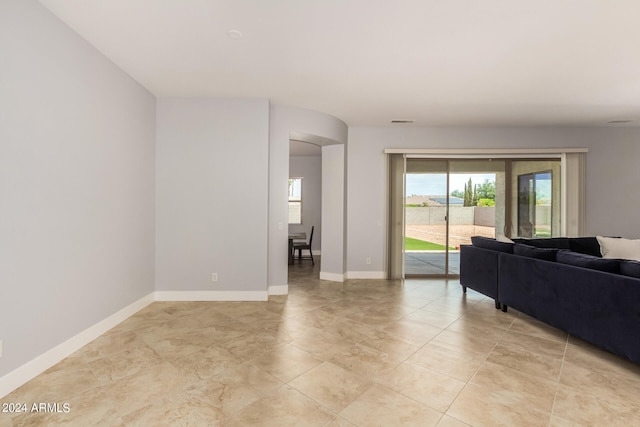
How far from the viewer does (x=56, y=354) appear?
2.37 meters

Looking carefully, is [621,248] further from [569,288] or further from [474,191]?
[474,191]

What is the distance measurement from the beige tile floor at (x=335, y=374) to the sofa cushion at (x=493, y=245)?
850 mm

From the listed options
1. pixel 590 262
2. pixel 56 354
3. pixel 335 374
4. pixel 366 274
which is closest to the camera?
pixel 335 374

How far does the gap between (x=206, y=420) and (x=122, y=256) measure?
2.36 meters

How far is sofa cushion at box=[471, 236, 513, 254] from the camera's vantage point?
375 centimetres

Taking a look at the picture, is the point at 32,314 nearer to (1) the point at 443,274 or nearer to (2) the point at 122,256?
(2) the point at 122,256

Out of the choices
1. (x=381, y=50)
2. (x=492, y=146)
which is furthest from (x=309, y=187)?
(x=381, y=50)

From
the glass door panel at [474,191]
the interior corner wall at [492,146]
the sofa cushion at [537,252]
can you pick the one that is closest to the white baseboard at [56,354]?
the interior corner wall at [492,146]

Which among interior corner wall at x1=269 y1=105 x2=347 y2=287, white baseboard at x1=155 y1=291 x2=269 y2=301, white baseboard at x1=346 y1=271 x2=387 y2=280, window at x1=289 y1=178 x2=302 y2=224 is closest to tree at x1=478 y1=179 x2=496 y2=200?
white baseboard at x1=346 y1=271 x2=387 y2=280

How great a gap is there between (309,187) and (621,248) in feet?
21.1

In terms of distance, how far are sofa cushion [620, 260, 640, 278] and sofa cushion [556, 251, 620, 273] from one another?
61 mm

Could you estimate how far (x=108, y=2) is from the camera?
2.14m

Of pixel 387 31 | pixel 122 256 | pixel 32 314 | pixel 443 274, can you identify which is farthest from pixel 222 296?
pixel 443 274

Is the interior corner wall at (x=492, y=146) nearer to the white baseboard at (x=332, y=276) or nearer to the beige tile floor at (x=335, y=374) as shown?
the white baseboard at (x=332, y=276)
